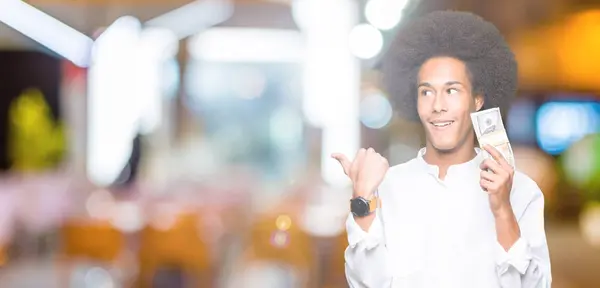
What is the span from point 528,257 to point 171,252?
3156 millimetres

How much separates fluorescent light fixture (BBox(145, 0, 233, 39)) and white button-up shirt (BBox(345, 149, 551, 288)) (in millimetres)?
3886

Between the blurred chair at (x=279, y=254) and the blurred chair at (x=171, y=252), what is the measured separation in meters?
0.32

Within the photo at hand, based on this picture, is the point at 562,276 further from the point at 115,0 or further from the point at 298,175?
the point at 115,0

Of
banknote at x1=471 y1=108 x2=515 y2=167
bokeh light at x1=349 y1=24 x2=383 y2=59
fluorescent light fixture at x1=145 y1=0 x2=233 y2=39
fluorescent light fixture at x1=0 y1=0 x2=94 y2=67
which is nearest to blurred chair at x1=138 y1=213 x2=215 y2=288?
fluorescent light fixture at x1=0 y1=0 x2=94 y2=67

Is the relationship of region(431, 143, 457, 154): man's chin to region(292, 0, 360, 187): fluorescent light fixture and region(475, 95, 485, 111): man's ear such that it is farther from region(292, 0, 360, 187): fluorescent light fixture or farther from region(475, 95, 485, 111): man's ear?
region(292, 0, 360, 187): fluorescent light fixture

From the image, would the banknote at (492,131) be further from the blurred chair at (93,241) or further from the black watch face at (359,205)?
the blurred chair at (93,241)

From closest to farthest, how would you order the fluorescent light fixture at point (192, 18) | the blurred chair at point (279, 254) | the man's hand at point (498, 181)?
1. the man's hand at point (498, 181)
2. the blurred chair at point (279, 254)
3. the fluorescent light fixture at point (192, 18)

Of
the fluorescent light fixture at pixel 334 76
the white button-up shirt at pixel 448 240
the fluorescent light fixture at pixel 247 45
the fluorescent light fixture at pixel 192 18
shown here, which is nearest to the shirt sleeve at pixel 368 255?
the white button-up shirt at pixel 448 240

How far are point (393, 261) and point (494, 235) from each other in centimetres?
13

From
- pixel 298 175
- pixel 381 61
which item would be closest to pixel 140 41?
pixel 298 175

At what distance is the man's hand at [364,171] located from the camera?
4.01 feet

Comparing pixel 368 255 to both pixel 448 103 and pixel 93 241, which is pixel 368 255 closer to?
pixel 448 103

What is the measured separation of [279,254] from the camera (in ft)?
12.9

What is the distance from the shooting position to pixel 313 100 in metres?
3.35
